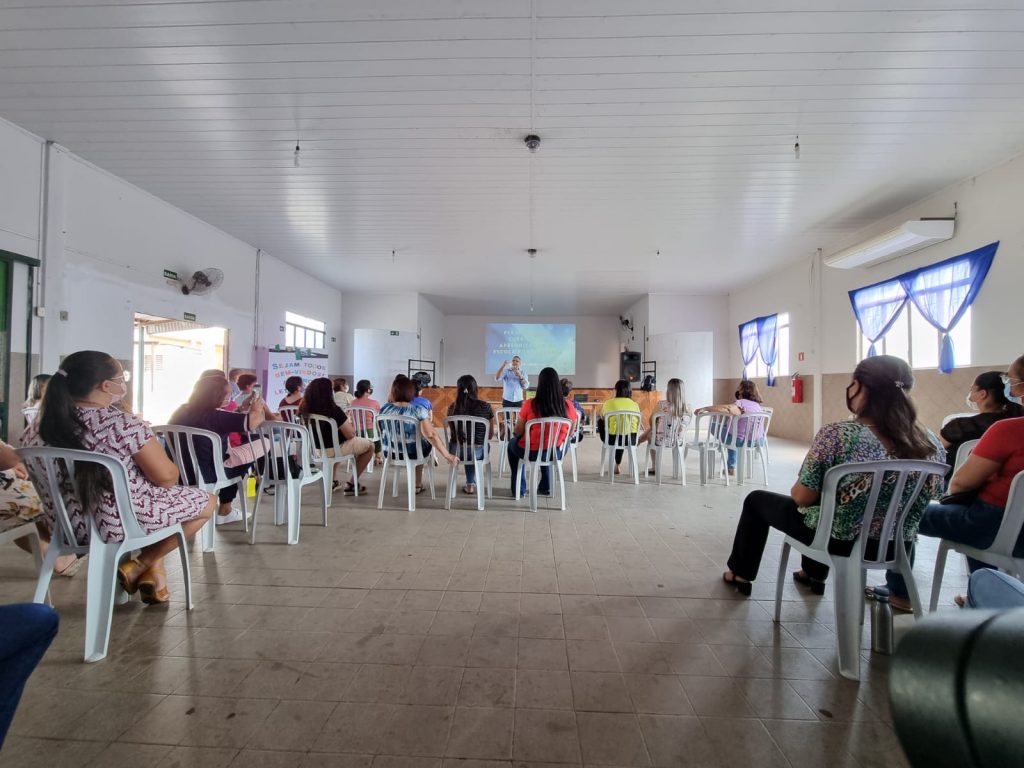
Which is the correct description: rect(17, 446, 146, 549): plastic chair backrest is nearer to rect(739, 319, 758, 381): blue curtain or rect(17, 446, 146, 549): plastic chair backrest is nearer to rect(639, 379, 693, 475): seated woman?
rect(639, 379, 693, 475): seated woman

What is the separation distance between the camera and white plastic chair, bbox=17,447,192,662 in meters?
1.67

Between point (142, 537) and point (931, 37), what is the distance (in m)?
4.89

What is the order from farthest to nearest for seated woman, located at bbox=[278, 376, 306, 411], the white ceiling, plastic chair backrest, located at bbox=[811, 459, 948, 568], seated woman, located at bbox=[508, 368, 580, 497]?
seated woman, located at bbox=[278, 376, 306, 411] < seated woman, located at bbox=[508, 368, 580, 497] < the white ceiling < plastic chair backrest, located at bbox=[811, 459, 948, 568]

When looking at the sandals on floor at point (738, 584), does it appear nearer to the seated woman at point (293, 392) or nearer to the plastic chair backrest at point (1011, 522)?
the plastic chair backrest at point (1011, 522)

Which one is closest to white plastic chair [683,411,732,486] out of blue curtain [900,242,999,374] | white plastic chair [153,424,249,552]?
blue curtain [900,242,999,374]

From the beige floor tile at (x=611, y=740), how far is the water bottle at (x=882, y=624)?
1.02m

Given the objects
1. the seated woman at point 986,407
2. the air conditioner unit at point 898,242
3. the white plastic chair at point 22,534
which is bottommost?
the white plastic chair at point 22,534

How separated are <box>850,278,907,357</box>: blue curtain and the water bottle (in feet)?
18.1

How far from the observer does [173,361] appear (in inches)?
313

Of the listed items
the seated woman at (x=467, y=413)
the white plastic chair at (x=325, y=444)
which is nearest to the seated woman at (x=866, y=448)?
the seated woman at (x=467, y=413)

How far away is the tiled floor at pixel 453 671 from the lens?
1.29 metres

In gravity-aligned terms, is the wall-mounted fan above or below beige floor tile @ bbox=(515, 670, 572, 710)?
above

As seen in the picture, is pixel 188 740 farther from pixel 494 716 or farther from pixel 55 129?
pixel 55 129

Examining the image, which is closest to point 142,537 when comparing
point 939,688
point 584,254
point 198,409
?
point 198,409
